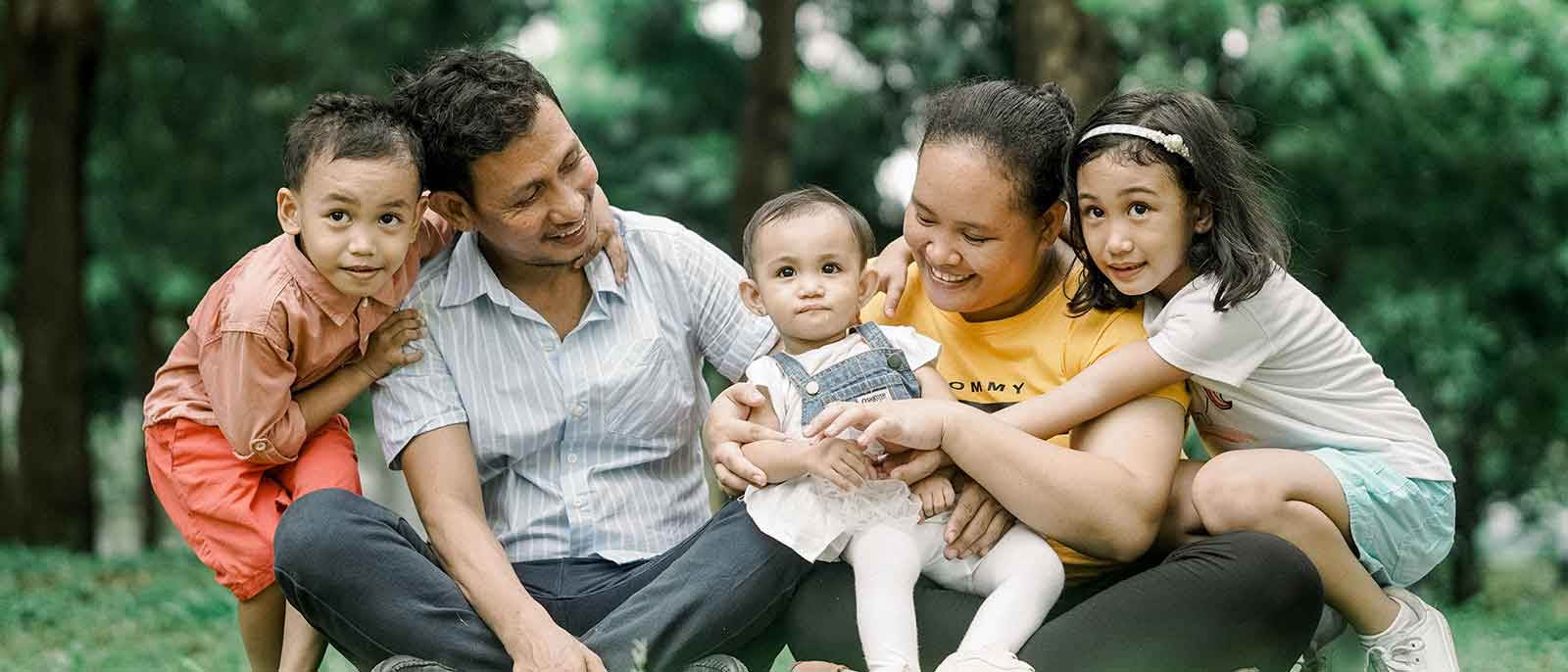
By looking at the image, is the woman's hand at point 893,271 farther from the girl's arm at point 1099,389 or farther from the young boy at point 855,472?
the girl's arm at point 1099,389

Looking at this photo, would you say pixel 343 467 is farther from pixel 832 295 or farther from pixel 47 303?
pixel 47 303

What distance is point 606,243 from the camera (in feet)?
12.3

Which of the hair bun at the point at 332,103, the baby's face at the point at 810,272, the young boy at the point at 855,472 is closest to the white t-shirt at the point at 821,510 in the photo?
→ the young boy at the point at 855,472

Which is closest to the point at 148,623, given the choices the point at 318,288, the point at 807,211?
the point at 318,288

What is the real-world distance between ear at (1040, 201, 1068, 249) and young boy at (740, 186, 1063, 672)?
0.36 m

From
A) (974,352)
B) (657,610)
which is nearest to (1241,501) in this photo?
(974,352)

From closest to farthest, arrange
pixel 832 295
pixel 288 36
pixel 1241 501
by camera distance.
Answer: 1. pixel 1241 501
2. pixel 832 295
3. pixel 288 36

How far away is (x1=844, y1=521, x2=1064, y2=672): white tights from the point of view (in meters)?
3.01

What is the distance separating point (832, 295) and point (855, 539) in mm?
524

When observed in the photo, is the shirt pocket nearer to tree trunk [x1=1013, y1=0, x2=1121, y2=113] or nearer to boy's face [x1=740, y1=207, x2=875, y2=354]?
boy's face [x1=740, y1=207, x2=875, y2=354]

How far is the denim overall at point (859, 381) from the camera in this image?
3281 millimetres

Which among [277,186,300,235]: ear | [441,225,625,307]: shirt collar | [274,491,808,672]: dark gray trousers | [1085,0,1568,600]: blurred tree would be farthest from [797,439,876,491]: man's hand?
[1085,0,1568,600]: blurred tree

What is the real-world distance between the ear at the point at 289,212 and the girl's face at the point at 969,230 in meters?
1.35

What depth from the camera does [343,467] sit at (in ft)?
11.8
